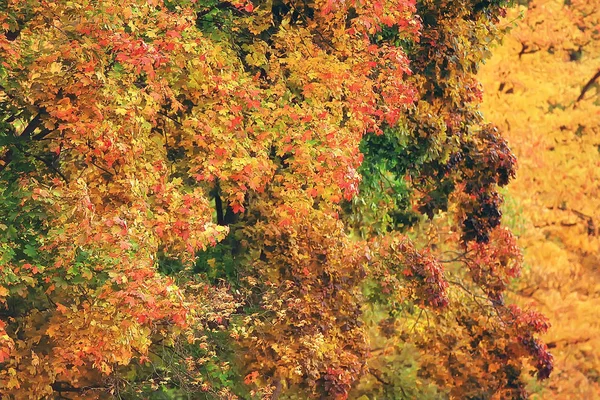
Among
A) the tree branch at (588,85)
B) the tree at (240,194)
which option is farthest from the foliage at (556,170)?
the tree at (240,194)

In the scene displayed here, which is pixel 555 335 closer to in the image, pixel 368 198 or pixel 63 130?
pixel 368 198

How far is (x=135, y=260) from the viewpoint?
1226 centimetres

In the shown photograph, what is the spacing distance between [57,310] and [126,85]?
2.39 meters

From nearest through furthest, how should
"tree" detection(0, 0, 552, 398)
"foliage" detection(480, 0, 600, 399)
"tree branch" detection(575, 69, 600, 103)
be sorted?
"tree" detection(0, 0, 552, 398) < "foliage" detection(480, 0, 600, 399) < "tree branch" detection(575, 69, 600, 103)

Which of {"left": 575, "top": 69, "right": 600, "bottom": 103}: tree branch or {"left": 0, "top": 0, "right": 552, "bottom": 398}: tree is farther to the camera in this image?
{"left": 575, "top": 69, "right": 600, "bottom": 103}: tree branch

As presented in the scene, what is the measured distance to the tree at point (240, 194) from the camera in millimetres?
12430

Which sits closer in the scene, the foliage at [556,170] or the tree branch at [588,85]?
the foliage at [556,170]

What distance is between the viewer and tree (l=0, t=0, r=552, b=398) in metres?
12.4

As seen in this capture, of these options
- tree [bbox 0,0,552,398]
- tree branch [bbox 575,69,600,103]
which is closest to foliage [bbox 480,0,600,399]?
tree branch [bbox 575,69,600,103]

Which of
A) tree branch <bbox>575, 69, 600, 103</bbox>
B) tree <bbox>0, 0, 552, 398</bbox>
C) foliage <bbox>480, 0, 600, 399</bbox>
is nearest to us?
tree <bbox>0, 0, 552, 398</bbox>

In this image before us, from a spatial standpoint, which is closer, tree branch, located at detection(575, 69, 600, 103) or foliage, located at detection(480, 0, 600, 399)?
foliage, located at detection(480, 0, 600, 399)

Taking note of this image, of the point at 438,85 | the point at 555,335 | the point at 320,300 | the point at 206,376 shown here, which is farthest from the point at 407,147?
the point at 555,335

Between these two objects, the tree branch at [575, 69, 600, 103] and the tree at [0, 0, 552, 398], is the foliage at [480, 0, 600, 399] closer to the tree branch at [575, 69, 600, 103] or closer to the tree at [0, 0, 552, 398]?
the tree branch at [575, 69, 600, 103]

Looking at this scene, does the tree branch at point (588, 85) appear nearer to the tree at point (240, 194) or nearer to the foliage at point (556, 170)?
the foliage at point (556, 170)
